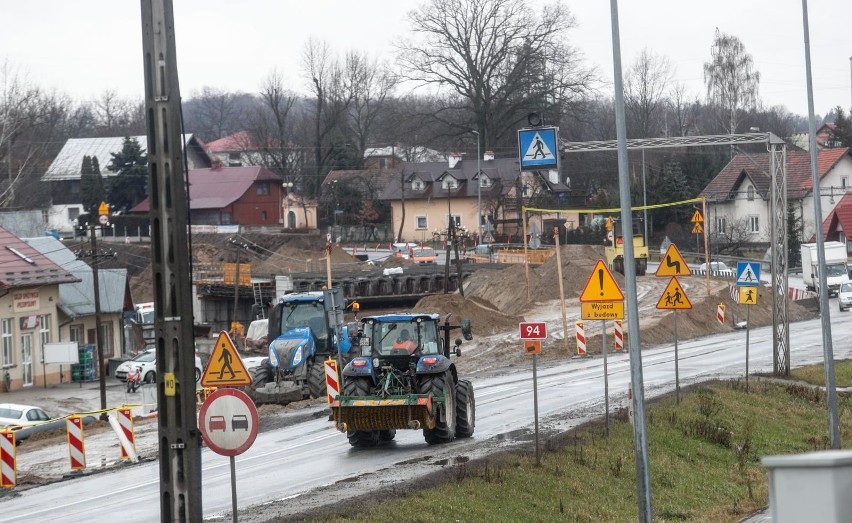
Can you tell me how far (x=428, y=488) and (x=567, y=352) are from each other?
30.1m

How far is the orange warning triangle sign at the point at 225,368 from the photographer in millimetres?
13274

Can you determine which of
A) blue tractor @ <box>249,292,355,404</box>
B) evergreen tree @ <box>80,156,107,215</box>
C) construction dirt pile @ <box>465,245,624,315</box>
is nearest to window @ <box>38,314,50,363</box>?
blue tractor @ <box>249,292,355,404</box>

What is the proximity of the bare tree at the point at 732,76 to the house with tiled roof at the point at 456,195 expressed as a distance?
21738 mm

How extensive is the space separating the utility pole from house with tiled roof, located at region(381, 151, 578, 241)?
83409mm

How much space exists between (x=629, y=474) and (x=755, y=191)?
71295 millimetres

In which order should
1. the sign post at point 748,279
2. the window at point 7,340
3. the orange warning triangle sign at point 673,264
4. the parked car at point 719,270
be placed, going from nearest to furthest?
1. the orange warning triangle sign at point 673,264
2. the sign post at point 748,279
3. the window at point 7,340
4. the parked car at point 719,270

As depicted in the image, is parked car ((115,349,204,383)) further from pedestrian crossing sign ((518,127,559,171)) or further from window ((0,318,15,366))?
pedestrian crossing sign ((518,127,559,171))

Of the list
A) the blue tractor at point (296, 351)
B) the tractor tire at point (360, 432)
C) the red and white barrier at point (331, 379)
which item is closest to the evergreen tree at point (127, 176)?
the blue tractor at point (296, 351)

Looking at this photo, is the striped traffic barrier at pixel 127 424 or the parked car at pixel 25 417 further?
→ the parked car at pixel 25 417

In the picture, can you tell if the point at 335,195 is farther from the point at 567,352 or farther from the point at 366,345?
the point at 366,345

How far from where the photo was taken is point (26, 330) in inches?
1773

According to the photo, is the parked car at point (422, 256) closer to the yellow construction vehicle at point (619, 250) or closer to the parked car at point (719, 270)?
the yellow construction vehicle at point (619, 250)

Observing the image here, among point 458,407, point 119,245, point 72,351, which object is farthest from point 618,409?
point 119,245

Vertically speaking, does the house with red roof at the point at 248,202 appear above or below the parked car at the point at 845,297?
above
